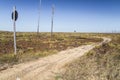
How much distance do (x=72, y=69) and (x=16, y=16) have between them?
8.26 m

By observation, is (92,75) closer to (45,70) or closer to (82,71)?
(82,71)

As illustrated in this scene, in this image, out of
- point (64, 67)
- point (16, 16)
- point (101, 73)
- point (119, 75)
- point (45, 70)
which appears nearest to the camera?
point (119, 75)

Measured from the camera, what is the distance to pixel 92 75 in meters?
11.4

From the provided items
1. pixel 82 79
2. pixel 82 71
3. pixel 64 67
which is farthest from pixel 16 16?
pixel 82 79

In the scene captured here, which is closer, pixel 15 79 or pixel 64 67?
pixel 15 79

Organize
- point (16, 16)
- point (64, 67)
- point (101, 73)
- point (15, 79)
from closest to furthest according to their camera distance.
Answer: point (15, 79) → point (101, 73) → point (64, 67) → point (16, 16)

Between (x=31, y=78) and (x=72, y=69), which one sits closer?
(x=31, y=78)

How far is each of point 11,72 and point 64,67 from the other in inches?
143

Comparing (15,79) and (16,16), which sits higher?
(16,16)

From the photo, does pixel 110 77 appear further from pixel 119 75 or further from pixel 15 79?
pixel 15 79

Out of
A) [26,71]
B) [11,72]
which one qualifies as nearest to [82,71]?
[26,71]

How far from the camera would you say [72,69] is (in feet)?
43.1

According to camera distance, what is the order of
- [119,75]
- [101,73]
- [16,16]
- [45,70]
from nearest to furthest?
[119,75]
[101,73]
[45,70]
[16,16]

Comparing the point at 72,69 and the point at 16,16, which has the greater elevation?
the point at 16,16
